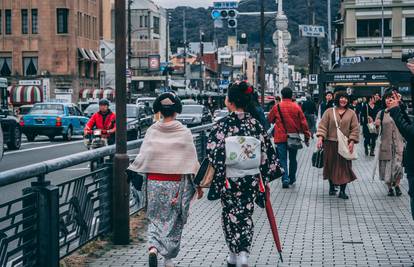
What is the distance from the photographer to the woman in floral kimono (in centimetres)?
823

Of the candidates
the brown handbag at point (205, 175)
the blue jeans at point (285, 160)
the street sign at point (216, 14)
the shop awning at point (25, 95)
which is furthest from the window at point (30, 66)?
the brown handbag at point (205, 175)

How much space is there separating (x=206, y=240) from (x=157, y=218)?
2.08m

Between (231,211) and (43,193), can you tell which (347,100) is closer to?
(231,211)

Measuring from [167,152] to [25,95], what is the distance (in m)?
57.8

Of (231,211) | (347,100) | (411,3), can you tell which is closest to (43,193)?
(231,211)

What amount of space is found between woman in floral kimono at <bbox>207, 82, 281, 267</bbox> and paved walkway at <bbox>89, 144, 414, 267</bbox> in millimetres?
657

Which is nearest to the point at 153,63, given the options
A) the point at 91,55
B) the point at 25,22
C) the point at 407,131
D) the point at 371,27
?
the point at 91,55

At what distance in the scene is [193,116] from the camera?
154 ft

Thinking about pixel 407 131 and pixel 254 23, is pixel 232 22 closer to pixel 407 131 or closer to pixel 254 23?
pixel 407 131

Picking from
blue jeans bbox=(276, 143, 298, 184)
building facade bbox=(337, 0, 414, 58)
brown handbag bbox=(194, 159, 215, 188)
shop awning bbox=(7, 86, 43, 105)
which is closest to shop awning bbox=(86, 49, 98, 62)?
shop awning bbox=(7, 86, 43, 105)

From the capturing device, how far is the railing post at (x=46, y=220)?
287 inches

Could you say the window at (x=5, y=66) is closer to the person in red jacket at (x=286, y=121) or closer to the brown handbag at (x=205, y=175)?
the person in red jacket at (x=286, y=121)

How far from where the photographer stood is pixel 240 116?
8281mm

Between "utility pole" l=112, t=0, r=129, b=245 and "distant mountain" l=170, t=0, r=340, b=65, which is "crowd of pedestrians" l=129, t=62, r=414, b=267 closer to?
"utility pole" l=112, t=0, r=129, b=245
